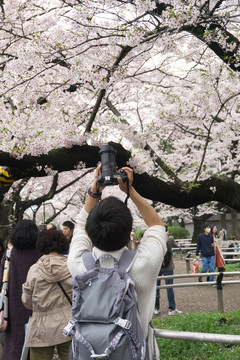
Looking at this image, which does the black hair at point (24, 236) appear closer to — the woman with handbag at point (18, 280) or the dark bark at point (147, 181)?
the woman with handbag at point (18, 280)

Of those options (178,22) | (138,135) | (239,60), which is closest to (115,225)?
(178,22)

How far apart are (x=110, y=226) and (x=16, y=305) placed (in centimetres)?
215

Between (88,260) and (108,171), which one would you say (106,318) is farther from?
(108,171)

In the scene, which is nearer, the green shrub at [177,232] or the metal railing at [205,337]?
the metal railing at [205,337]

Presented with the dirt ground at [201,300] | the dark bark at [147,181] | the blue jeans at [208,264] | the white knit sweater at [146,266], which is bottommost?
the dirt ground at [201,300]

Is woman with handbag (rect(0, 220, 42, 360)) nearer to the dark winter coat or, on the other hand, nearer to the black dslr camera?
the dark winter coat

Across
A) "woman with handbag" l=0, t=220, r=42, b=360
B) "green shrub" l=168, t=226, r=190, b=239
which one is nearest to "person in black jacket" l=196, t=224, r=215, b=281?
"woman with handbag" l=0, t=220, r=42, b=360

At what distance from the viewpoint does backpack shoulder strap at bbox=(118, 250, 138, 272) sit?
1.87 metres

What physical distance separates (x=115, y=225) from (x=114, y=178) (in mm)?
336

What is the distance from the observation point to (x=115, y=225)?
1.86 meters

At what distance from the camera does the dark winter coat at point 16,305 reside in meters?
3.48

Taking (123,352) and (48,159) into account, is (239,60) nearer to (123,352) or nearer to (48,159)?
(48,159)

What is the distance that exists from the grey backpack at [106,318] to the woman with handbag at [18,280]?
74.4 inches

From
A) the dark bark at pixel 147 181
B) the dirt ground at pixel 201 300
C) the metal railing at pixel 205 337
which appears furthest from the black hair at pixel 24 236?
the dirt ground at pixel 201 300
